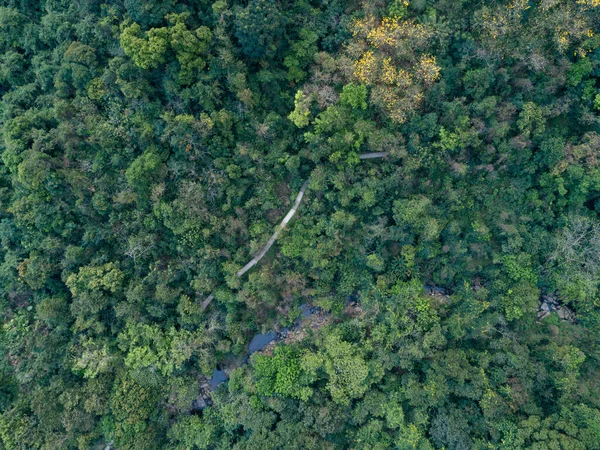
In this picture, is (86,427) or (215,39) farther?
(86,427)

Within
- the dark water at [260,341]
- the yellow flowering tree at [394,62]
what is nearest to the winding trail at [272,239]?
the dark water at [260,341]

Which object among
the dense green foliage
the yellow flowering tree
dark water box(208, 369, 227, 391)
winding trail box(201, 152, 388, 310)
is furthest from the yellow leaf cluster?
dark water box(208, 369, 227, 391)

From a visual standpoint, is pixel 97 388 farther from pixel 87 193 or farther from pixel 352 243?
pixel 352 243

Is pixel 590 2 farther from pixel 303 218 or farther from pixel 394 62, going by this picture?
pixel 303 218

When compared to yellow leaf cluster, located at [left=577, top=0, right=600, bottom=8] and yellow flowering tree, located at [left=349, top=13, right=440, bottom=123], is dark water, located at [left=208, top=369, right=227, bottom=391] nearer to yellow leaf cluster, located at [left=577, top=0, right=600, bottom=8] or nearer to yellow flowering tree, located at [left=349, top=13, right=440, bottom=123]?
yellow flowering tree, located at [left=349, top=13, right=440, bottom=123]

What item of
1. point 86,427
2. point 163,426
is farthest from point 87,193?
point 163,426

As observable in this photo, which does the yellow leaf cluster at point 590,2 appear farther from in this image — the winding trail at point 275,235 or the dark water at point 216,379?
the dark water at point 216,379
